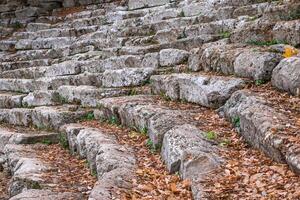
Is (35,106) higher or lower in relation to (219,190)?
lower

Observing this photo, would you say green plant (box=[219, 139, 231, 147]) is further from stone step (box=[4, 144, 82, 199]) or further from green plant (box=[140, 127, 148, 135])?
stone step (box=[4, 144, 82, 199])

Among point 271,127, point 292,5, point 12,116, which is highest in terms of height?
point 292,5

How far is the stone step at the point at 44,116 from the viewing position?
35.0ft

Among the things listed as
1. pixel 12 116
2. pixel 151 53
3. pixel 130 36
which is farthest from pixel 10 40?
pixel 151 53

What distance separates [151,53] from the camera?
39.5 ft

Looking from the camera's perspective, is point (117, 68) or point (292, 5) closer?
point (292, 5)

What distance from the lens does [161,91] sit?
9859 millimetres

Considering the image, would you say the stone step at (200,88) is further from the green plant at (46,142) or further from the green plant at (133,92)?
the green plant at (46,142)

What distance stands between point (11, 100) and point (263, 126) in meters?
9.63

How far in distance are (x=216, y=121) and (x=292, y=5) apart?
3675 millimetres

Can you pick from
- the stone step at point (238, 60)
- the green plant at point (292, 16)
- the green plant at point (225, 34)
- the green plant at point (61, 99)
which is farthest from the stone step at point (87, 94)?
the green plant at point (292, 16)

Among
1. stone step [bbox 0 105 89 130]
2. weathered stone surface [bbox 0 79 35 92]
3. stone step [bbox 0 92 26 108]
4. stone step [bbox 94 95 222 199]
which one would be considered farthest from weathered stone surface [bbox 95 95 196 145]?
weathered stone surface [bbox 0 79 35 92]

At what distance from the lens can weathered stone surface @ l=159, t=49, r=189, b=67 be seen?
1104 centimetres

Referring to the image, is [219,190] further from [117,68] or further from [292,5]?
[117,68]
